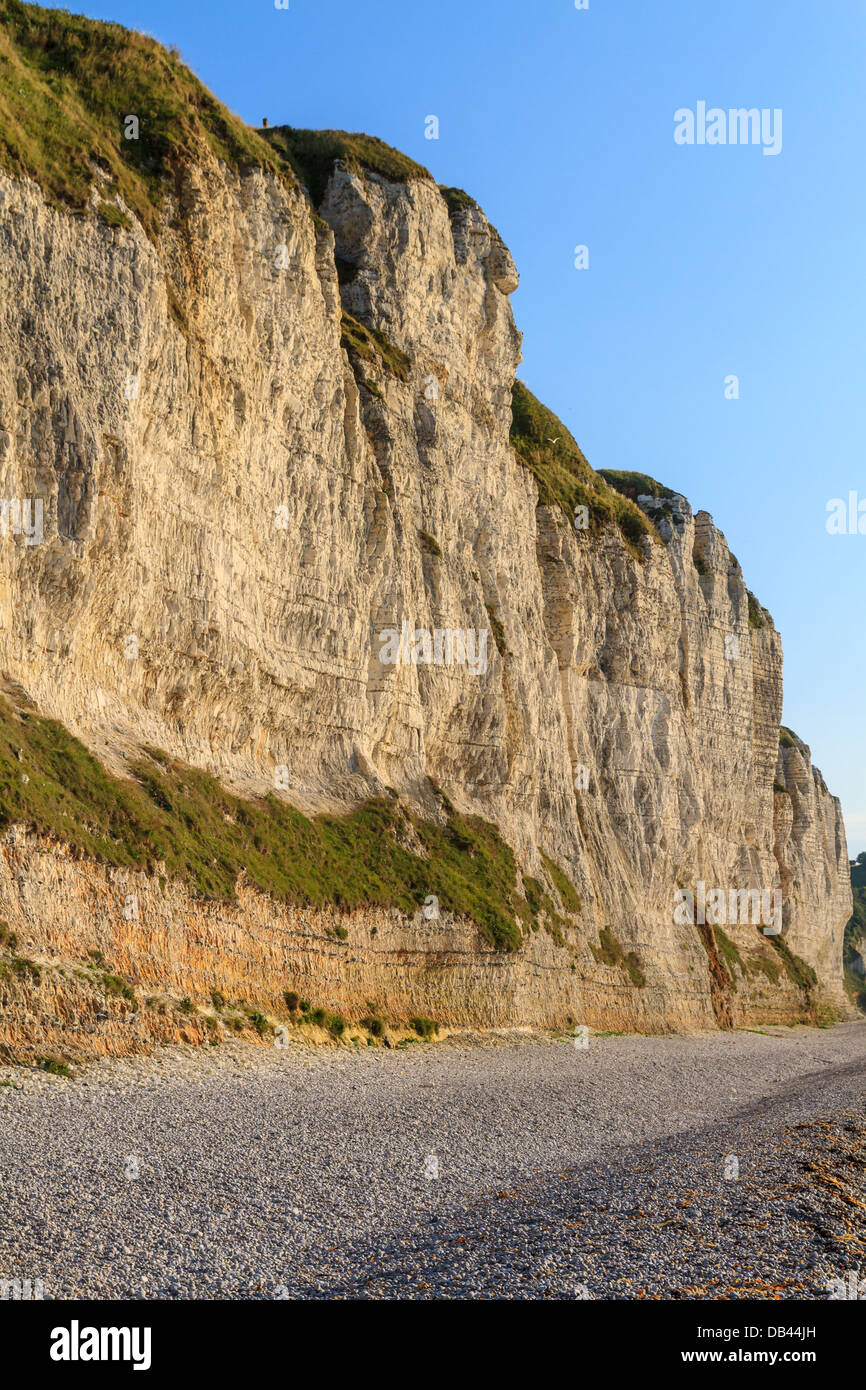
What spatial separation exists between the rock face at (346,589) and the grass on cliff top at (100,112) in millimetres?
836

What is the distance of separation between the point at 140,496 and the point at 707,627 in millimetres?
46201

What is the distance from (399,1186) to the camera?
1513 centimetres

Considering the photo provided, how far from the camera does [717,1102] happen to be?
1077 inches

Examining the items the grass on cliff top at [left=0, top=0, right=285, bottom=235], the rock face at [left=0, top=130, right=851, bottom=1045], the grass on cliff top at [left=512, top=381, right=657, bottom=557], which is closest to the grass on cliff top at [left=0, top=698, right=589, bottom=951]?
the rock face at [left=0, top=130, right=851, bottom=1045]

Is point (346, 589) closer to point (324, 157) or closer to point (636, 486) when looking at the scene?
→ point (324, 157)

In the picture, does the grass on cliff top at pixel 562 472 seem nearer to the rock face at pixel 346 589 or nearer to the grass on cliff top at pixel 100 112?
the rock face at pixel 346 589

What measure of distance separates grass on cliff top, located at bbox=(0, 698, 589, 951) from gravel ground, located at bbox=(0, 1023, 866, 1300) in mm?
4961

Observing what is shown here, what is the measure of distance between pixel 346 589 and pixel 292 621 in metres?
2.69

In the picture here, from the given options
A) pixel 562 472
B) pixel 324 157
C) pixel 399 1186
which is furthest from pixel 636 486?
pixel 399 1186

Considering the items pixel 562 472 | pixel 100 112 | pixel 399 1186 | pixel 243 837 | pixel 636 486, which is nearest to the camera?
pixel 399 1186

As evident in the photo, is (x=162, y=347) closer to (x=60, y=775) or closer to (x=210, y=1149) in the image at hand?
(x=60, y=775)

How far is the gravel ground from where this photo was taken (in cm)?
1098

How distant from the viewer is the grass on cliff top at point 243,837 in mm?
24031
